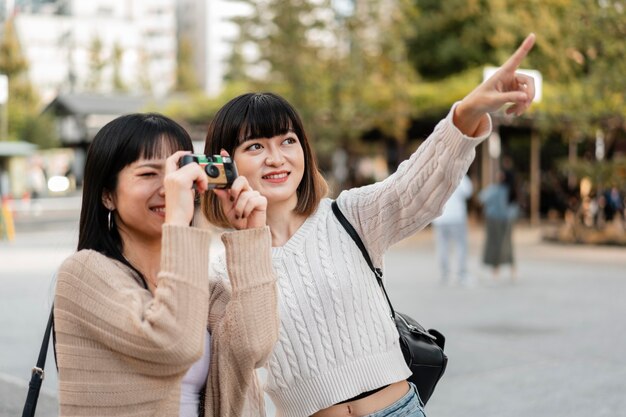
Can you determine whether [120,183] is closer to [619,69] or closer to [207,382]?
[207,382]

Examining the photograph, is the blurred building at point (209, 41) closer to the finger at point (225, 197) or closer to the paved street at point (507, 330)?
the paved street at point (507, 330)

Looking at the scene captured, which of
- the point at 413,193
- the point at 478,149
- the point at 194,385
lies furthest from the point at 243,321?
the point at 478,149

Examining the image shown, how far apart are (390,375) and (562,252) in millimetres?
15097

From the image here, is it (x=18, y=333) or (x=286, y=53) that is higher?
(x=286, y=53)

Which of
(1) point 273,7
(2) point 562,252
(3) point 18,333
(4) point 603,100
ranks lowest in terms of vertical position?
(2) point 562,252

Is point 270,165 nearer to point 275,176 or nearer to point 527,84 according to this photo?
point 275,176

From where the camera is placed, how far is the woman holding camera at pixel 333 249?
95.7 inches

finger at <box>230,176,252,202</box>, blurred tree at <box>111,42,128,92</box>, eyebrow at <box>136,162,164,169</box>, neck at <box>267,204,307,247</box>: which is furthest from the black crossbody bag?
blurred tree at <box>111,42,128,92</box>

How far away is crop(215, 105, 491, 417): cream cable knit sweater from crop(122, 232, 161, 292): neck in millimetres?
349

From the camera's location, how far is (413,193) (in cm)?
250

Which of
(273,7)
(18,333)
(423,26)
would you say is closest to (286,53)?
(273,7)

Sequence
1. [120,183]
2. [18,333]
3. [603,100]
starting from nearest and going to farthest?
[120,183] < [18,333] < [603,100]

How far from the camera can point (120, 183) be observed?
2.17 m

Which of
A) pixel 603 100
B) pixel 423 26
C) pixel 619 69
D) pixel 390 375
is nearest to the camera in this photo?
pixel 390 375
